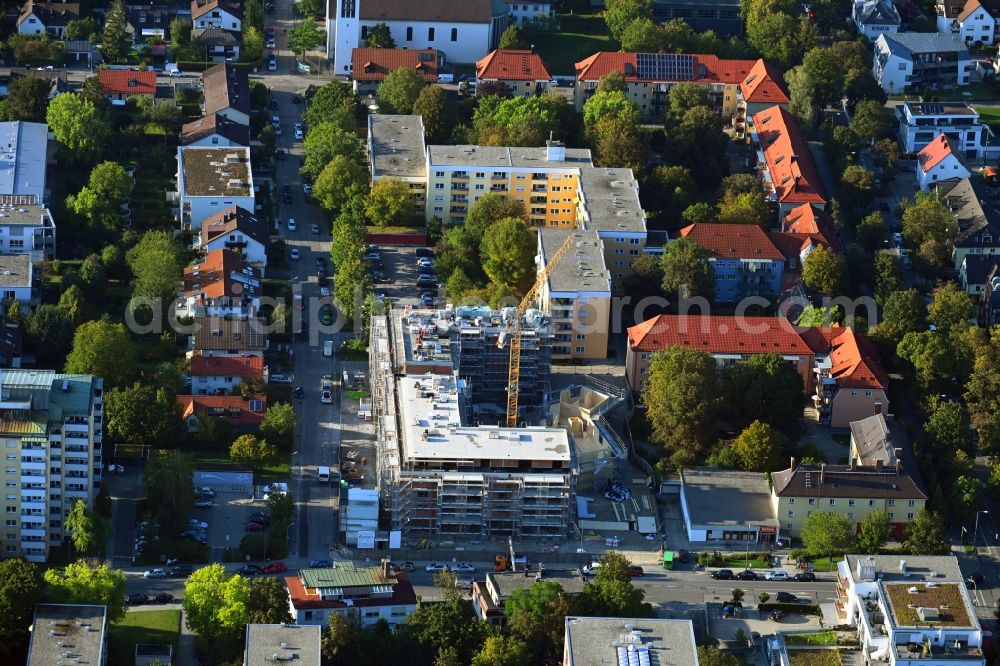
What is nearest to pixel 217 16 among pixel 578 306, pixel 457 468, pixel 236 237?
pixel 236 237

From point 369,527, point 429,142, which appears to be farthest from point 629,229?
point 369,527

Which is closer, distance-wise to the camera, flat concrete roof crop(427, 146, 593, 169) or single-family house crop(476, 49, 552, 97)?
flat concrete roof crop(427, 146, 593, 169)

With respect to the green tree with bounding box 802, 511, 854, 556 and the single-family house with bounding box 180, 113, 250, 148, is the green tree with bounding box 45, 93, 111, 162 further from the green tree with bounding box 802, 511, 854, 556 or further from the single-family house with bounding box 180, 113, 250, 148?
the green tree with bounding box 802, 511, 854, 556

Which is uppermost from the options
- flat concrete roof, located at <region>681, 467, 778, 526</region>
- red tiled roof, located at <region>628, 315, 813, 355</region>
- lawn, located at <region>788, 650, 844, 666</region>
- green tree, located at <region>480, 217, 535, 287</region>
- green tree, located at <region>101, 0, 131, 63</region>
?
green tree, located at <region>101, 0, 131, 63</region>

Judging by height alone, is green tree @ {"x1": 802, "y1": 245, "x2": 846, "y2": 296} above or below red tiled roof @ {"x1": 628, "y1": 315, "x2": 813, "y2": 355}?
above

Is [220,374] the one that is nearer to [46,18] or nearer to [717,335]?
[717,335]

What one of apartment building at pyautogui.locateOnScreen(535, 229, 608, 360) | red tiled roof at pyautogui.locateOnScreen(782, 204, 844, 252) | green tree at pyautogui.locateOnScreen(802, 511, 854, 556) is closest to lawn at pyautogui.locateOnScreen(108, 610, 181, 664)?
green tree at pyautogui.locateOnScreen(802, 511, 854, 556)

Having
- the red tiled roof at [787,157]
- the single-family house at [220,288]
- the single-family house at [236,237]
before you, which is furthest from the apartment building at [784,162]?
the single-family house at [220,288]
